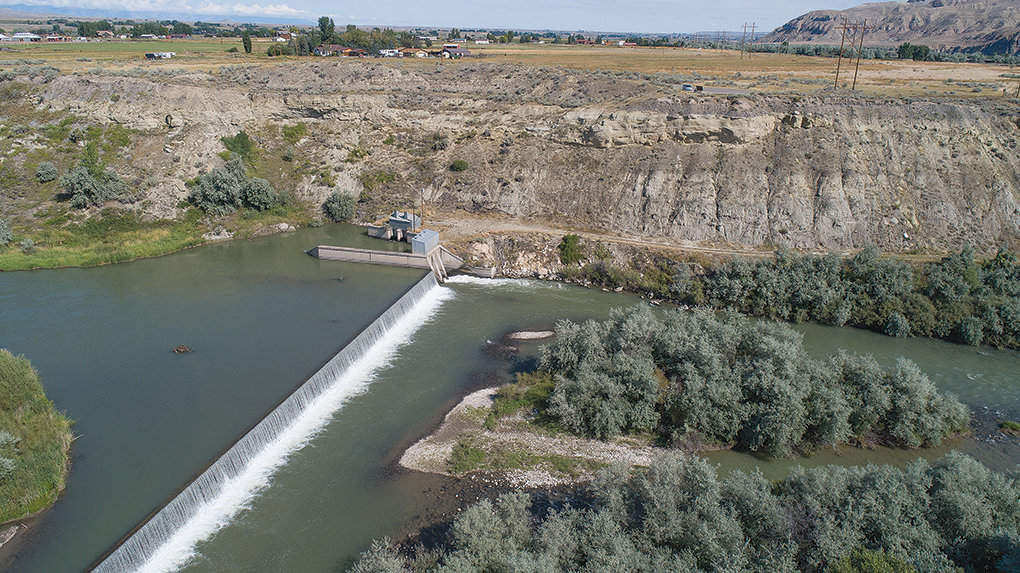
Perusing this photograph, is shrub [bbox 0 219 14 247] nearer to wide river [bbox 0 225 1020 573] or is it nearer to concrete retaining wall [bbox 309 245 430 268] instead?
wide river [bbox 0 225 1020 573]

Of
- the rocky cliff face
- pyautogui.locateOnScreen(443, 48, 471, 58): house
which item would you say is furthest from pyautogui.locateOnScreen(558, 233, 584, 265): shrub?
pyautogui.locateOnScreen(443, 48, 471, 58): house

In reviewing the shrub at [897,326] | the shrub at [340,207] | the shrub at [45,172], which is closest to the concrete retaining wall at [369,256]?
the shrub at [340,207]

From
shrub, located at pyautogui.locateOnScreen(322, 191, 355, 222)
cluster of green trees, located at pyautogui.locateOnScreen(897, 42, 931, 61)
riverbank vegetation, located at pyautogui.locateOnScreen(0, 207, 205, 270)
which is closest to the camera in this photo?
riverbank vegetation, located at pyautogui.locateOnScreen(0, 207, 205, 270)

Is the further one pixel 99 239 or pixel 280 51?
pixel 280 51

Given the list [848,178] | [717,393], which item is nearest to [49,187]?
[717,393]

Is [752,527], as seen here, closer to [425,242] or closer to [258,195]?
[425,242]

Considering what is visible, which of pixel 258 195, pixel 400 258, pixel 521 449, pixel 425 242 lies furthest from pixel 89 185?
pixel 521 449

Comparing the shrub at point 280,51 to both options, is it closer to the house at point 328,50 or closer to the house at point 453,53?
the house at point 328,50
